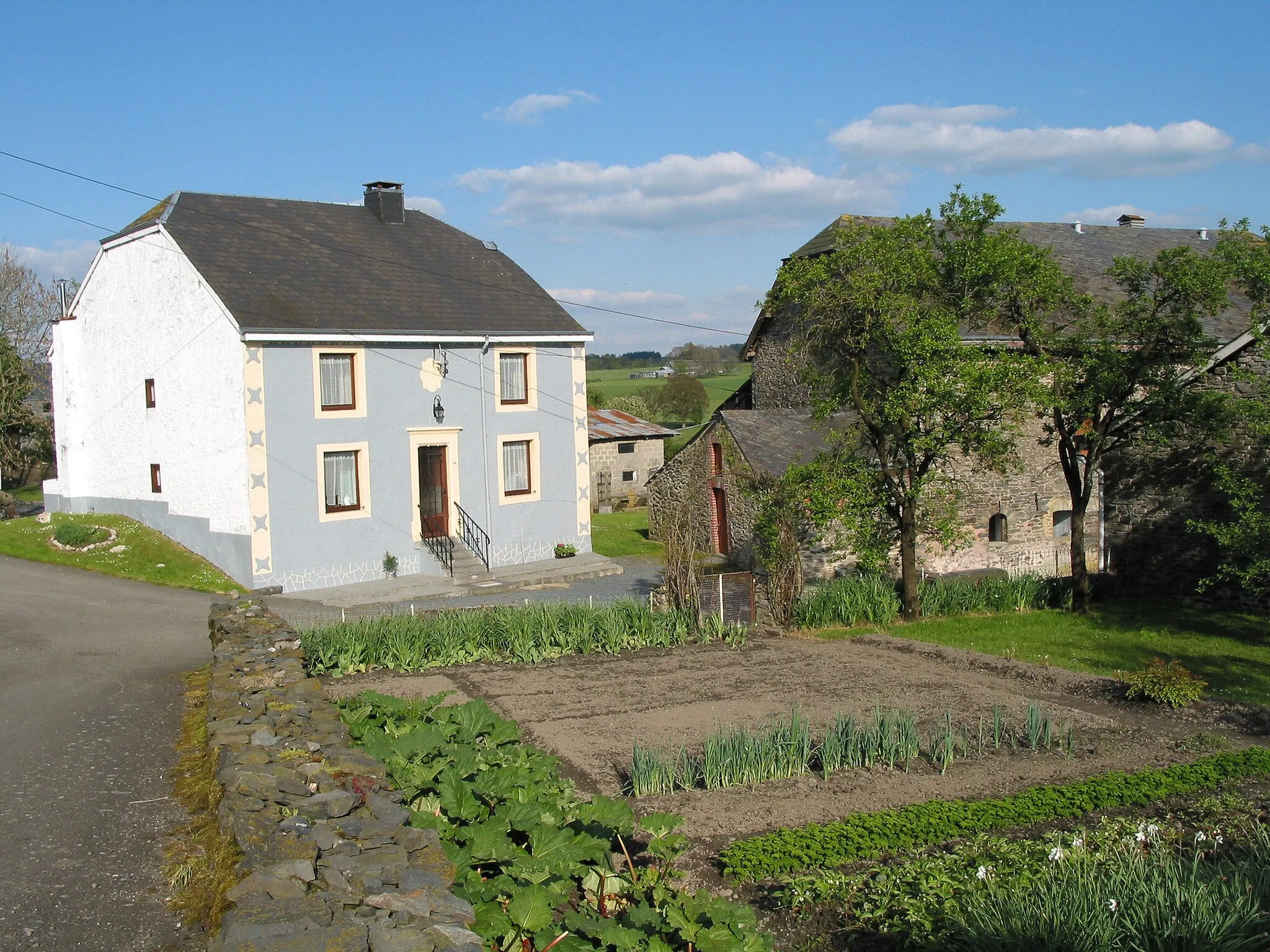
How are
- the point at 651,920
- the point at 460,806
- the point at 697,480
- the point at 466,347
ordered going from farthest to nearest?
1. the point at 697,480
2. the point at 466,347
3. the point at 460,806
4. the point at 651,920

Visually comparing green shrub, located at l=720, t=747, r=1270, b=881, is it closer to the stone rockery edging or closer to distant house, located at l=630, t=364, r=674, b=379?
the stone rockery edging

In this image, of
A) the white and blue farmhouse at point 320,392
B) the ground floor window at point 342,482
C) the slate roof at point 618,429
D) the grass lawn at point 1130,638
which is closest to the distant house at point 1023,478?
the grass lawn at point 1130,638

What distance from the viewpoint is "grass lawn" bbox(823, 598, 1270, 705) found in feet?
48.7

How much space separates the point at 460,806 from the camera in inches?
258

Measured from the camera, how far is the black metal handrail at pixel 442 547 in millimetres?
23344

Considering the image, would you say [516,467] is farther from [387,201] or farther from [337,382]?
[387,201]

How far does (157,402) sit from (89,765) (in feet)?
55.5

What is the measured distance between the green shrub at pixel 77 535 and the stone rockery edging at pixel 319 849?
57.9 ft

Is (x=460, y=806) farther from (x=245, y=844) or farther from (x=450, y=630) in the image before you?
(x=450, y=630)

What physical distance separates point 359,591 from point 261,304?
645 centimetres

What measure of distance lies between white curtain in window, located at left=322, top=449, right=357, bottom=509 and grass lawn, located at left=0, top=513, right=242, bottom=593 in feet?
8.96

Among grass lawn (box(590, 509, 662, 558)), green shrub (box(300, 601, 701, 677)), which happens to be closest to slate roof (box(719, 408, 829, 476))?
grass lawn (box(590, 509, 662, 558))

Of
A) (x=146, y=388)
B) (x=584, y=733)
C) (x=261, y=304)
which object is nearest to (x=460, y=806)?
(x=584, y=733)

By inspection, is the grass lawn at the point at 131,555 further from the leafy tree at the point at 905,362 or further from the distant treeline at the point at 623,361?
the distant treeline at the point at 623,361
